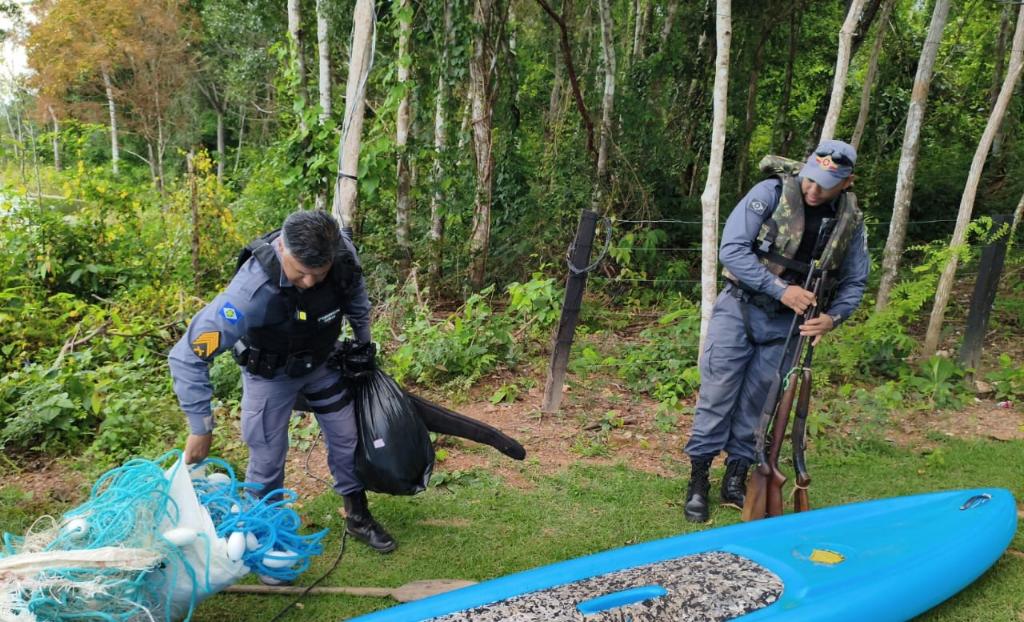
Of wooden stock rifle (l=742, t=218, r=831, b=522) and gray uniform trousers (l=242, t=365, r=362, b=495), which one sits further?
wooden stock rifle (l=742, t=218, r=831, b=522)

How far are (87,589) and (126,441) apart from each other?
7.97ft

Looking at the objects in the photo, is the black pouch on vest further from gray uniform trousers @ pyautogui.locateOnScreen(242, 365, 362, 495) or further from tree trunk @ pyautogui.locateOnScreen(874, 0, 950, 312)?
tree trunk @ pyautogui.locateOnScreen(874, 0, 950, 312)

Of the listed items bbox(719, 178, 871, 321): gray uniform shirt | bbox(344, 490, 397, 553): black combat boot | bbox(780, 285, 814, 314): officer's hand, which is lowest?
bbox(344, 490, 397, 553): black combat boot

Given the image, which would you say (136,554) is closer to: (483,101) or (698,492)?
(698,492)

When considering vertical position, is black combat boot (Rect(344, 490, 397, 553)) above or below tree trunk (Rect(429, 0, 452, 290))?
below

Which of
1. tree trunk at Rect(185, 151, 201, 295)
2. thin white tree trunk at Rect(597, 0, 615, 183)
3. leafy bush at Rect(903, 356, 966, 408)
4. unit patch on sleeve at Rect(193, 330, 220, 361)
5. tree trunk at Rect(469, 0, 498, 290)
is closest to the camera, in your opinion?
unit patch on sleeve at Rect(193, 330, 220, 361)

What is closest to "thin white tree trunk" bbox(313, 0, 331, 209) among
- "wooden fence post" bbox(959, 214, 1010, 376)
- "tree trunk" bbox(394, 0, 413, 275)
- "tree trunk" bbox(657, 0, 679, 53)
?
"tree trunk" bbox(394, 0, 413, 275)

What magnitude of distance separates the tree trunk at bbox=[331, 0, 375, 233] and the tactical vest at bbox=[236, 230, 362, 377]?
1411mm

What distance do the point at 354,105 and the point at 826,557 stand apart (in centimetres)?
361

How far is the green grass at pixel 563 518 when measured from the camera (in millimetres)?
2809

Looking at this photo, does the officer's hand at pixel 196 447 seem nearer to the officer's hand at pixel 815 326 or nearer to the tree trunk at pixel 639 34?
the officer's hand at pixel 815 326

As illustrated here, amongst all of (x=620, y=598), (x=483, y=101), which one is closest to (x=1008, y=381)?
(x=620, y=598)

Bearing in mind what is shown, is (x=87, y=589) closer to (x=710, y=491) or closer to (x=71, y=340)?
(x=710, y=491)

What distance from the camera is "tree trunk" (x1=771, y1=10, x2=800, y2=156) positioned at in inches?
393
